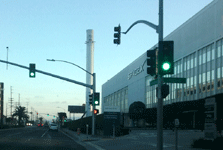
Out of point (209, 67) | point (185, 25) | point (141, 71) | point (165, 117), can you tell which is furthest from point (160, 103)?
point (141, 71)

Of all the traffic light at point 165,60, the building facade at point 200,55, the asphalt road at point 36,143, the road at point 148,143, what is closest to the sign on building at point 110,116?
the asphalt road at point 36,143

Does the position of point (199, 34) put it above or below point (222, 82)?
above

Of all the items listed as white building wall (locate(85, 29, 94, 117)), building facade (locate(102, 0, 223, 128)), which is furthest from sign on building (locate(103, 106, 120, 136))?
white building wall (locate(85, 29, 94, 117))

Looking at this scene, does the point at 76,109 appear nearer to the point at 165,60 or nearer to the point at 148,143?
the point at 148,143

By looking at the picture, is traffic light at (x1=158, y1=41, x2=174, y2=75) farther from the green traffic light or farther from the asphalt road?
the asphalt road

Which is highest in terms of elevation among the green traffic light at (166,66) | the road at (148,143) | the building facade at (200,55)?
the building facade at (200,55)

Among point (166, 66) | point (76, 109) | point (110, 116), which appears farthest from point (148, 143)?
point (76, 109)

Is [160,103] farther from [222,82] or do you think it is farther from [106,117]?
[222,82]

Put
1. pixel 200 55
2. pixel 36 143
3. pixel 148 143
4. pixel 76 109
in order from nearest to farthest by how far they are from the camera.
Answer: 1. pixel 148 143
2. pixel 36 143
3. pixel 200 55
4. pixel 76 109

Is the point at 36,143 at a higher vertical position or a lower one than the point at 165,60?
lower

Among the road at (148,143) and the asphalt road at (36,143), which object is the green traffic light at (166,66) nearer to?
the road at (148,143)

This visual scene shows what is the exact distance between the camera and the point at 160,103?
13.1 m

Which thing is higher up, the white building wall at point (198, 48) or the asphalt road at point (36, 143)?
the white building wall at point (198, 48)

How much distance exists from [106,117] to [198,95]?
18.6m
